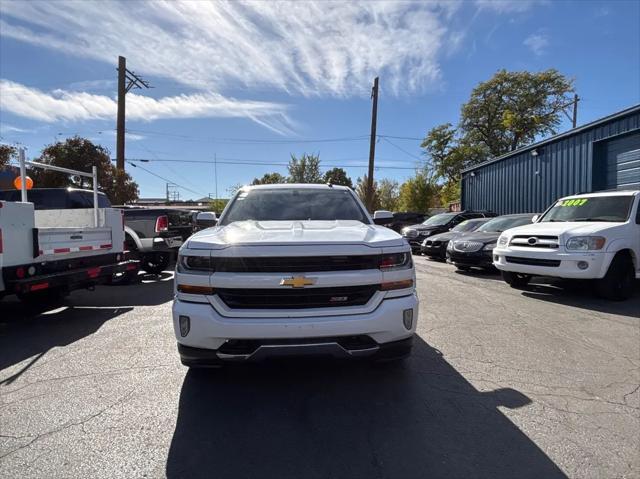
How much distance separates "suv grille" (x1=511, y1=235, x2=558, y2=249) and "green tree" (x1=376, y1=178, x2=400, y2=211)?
42535mm

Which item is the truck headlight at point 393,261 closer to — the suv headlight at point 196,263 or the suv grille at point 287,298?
the suv grille at point 287,298

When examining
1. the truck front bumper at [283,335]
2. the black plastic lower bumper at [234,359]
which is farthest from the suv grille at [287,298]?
the black plastic lower bumper at [234,359]

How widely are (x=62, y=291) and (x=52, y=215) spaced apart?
1368mm

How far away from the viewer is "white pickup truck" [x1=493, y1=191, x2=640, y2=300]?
21.9 ft

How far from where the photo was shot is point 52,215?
6.81 meters

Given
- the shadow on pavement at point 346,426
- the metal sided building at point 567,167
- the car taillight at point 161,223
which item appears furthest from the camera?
the metal sided building at point 567,167

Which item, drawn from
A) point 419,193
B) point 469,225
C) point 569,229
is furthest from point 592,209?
point 419,193

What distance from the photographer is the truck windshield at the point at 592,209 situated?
7400 millimetres

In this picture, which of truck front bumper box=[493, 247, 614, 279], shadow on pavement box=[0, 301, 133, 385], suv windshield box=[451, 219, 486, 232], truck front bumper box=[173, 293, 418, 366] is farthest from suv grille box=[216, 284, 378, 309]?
suv windshield box=[451, 219, 486, 232]

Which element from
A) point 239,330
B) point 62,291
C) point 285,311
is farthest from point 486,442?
point 62,291

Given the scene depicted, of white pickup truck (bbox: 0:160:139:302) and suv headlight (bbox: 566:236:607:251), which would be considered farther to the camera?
suv headlight (bbox: 566:236:607:251)

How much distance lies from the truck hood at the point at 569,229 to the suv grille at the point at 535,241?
72 millimetres

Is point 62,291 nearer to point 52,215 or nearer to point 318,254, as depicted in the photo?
point 52,215

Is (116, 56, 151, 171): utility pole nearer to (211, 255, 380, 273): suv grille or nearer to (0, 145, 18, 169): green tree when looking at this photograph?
(0, 145, 18, 169): green tree
